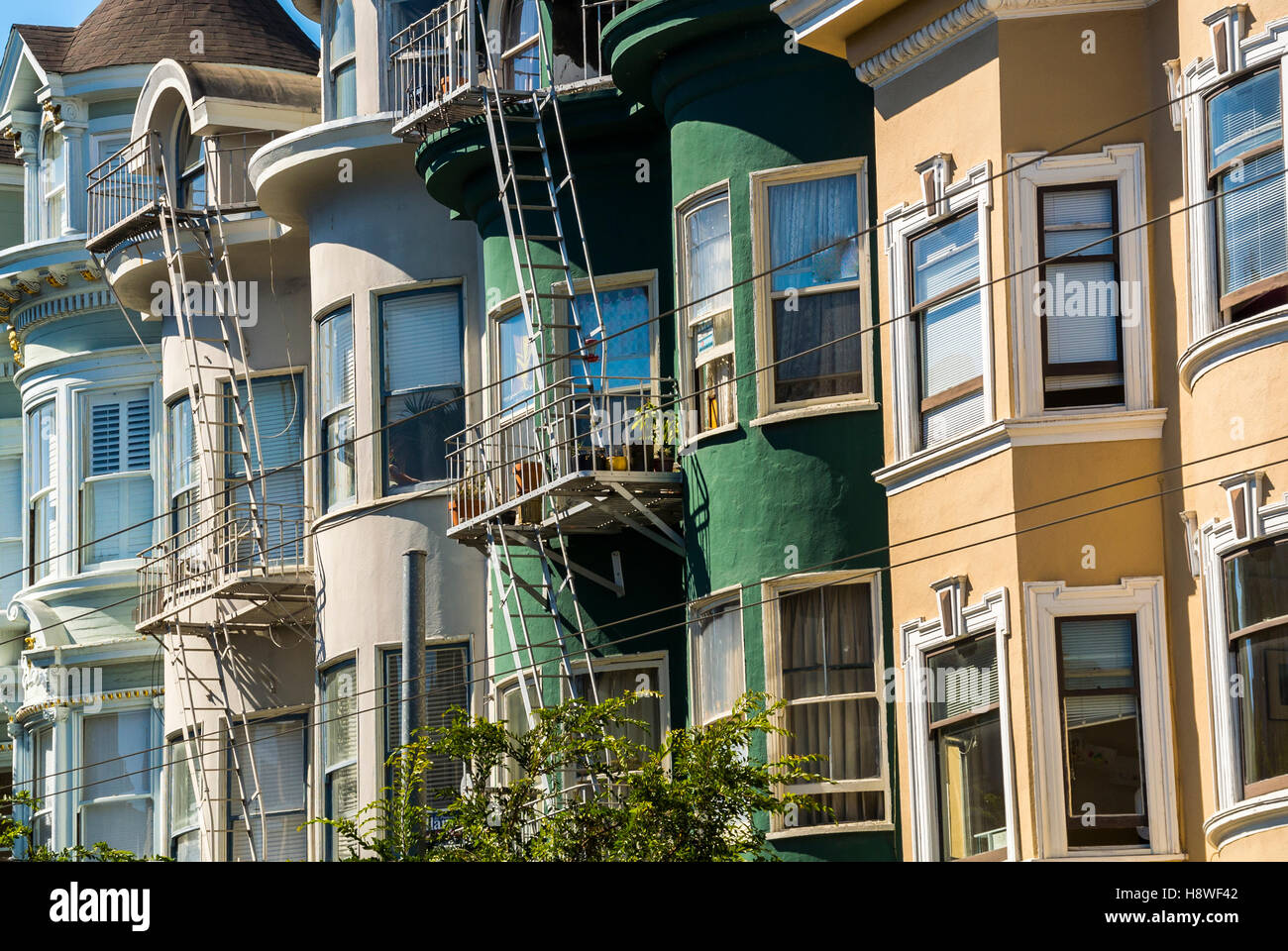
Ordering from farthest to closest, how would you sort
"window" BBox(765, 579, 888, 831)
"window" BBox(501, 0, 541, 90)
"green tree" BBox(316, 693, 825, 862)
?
"window" BBox(501, 0, 541, 90) → "window" BBox(765, 579, 888, 831) → "green tree" BBox(316, 693, 825, 862)

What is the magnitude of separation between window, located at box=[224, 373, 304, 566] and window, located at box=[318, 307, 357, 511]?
942mm

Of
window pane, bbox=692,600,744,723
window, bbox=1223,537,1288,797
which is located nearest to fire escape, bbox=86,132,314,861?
window pane, bbox=692,600,744,723

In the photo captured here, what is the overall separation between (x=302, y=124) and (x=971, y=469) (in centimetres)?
1424

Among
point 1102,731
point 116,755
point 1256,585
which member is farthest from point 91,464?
point 1256,585

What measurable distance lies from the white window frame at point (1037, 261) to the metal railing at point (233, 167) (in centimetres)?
1400

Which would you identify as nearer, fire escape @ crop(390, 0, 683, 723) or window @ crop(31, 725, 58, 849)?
fire escape @ crop(390, 0, 683, 723)

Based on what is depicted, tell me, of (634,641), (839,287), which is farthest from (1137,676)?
(634,641)

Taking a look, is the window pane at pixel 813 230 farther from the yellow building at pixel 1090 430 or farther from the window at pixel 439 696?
the window at pixel 439 696

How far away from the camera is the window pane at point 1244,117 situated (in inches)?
608

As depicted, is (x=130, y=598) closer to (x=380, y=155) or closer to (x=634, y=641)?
(x=380, y=155)

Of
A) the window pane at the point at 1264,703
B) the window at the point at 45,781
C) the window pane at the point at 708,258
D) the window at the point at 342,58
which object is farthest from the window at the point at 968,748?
the window at the point at 45,781

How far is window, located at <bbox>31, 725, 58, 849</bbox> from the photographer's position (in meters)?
31.4

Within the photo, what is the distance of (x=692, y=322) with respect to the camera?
70.0 ft

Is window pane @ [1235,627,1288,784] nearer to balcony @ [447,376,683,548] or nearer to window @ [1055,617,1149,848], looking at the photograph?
window @ [1055,617,1149,848]
